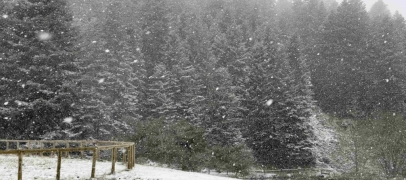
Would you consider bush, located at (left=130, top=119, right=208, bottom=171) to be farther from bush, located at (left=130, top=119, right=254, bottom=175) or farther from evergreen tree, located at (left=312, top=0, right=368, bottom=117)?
evergreen tree, located at (left=312, top=0, right=368, bottom=117)

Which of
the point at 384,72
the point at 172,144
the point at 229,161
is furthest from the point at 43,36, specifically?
the point at 384,72

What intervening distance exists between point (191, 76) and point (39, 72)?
22510 mm

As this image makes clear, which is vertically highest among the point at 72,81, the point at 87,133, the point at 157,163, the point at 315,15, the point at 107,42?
the point at 315,15

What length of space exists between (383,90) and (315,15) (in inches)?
889

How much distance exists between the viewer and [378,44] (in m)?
53.1

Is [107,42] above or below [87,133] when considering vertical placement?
above

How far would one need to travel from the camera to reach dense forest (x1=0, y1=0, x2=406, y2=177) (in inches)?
1155

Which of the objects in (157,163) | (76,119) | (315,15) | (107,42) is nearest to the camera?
(157,163)

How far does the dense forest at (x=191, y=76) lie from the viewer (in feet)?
96.2

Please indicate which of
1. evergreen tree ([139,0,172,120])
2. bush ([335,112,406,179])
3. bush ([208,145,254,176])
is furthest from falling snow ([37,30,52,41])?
bush ([335,112,406,179])

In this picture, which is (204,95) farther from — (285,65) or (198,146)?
(198,146)

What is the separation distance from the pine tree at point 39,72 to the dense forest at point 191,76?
0.34 feet

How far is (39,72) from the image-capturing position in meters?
29.3

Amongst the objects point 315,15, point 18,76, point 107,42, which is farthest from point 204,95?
point 315,15
